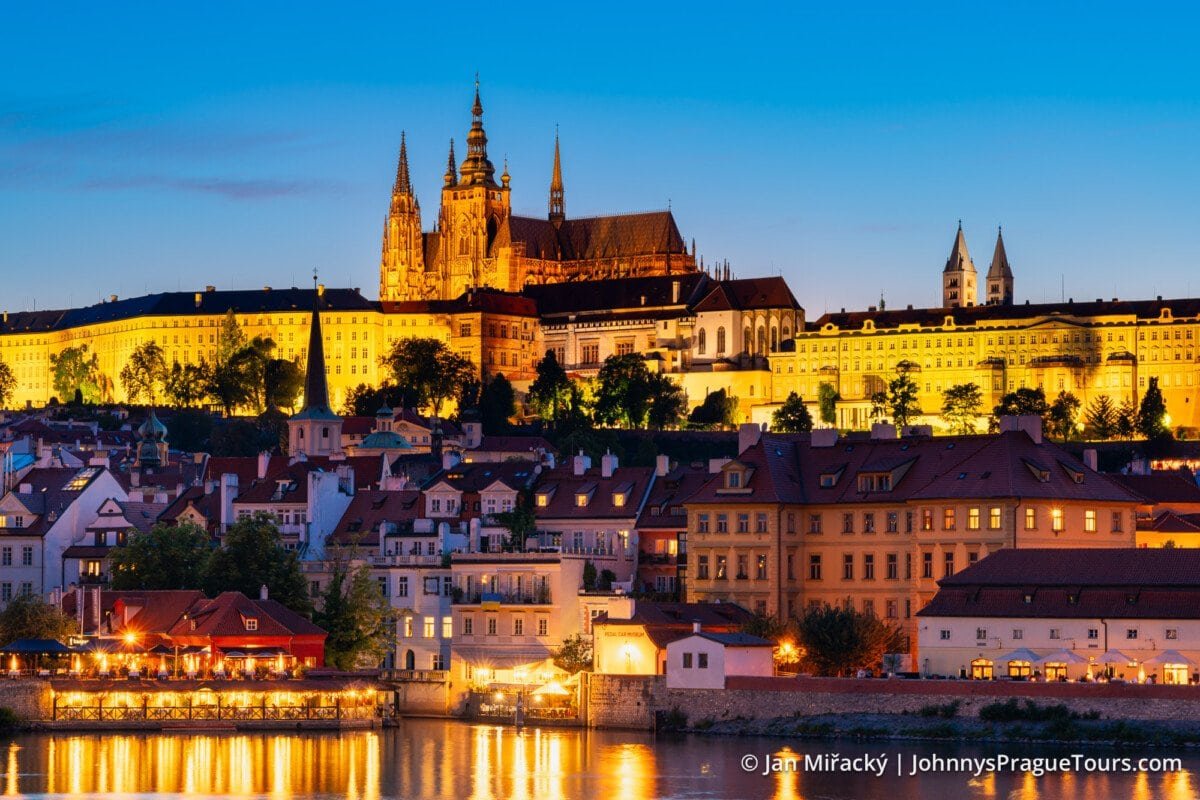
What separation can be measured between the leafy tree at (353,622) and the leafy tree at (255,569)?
1569 millimetres

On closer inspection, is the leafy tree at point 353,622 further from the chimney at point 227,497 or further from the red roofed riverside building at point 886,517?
the chimney at point 227,497

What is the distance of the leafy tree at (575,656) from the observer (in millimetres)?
81000

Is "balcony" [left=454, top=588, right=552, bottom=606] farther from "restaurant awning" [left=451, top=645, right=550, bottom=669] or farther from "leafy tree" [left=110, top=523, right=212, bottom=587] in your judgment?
"leafy tree" [left=110, top=523, right=212, bottom=587]

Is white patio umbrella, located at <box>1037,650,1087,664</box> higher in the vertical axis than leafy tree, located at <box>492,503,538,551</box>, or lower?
lower

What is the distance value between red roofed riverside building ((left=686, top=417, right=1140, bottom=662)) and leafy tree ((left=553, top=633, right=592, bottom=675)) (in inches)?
210

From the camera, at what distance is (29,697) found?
77500mm

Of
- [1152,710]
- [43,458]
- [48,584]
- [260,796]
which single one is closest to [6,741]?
[260,796]

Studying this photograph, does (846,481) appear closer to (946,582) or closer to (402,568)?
(946,582)

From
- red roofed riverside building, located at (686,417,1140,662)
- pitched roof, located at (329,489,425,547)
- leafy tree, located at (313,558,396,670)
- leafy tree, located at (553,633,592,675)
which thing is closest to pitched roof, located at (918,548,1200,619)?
red roofed riverside building, located at (686,417,1140,662)

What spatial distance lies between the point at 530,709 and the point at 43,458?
4695cm

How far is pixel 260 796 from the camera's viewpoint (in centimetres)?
6244

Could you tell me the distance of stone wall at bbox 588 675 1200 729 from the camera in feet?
225

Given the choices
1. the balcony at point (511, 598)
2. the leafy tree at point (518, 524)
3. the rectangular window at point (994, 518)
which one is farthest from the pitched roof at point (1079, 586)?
the leafy tree at point (518, 524)

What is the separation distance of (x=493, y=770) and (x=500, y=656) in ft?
55.1
